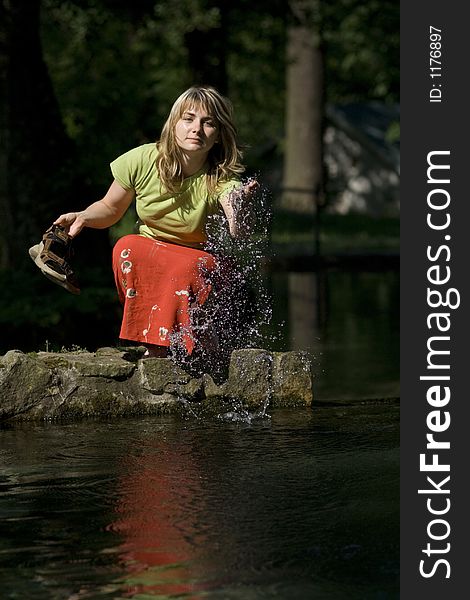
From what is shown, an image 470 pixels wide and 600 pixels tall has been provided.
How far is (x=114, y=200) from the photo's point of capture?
27.1 feet

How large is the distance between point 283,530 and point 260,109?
5501 centimetres

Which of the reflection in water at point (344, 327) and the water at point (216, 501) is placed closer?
the water at point (216, 501)

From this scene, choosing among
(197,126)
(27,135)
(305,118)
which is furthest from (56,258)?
(305,118)

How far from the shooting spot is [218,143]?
27.0ft

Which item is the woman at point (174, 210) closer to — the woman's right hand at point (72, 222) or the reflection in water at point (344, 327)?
the woman's right hand at point (72, 222)

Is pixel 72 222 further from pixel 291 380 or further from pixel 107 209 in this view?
pixel 291 380

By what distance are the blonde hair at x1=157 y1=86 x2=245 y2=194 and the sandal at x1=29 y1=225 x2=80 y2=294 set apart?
0.60 metres

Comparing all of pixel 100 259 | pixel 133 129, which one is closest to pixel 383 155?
pixel 133 129

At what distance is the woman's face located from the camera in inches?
317

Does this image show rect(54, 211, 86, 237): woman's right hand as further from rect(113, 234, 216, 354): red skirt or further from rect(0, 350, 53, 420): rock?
rect(0, 350, 53, 420): rock

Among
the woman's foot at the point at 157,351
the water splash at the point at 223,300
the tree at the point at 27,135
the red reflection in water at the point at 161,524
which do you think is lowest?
the red reflection in water at the point at 161,524

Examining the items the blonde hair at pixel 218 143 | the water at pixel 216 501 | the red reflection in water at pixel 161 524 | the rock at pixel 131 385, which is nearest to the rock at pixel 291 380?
the rock at pixel 131 385

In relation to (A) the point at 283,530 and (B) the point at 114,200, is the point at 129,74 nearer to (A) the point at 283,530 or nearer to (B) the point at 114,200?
(B) the point at 114,200

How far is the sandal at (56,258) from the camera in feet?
25.9
